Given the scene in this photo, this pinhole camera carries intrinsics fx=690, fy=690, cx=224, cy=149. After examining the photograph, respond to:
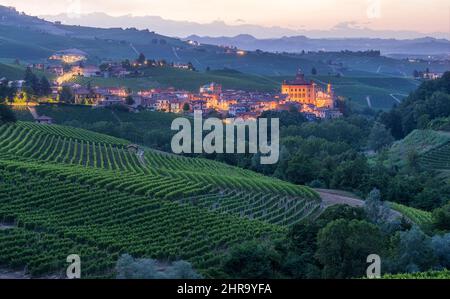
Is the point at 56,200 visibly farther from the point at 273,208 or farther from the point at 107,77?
the point at 107,77

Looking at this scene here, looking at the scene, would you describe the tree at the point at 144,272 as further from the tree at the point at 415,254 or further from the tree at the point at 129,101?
the tree at the point at 129,101

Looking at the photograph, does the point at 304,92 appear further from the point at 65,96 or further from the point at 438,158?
the point at 438,158

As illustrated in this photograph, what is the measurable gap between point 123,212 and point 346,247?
9.73 metres

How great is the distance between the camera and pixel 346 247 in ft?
64.3

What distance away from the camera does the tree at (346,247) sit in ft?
62.8

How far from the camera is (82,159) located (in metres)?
41.4

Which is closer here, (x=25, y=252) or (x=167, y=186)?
(x=25, y=252)

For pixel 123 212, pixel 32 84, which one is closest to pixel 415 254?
pixel 123 212

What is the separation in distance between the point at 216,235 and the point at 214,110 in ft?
208

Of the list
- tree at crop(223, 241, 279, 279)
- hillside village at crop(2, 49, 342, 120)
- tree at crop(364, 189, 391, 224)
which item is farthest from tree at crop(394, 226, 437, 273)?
hillside village at crop(2, 49, 342, 120)

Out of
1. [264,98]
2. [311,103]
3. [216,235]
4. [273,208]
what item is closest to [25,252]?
[216,235]

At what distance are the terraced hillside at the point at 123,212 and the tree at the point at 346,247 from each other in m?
3.15

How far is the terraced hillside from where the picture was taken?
68.0ft
